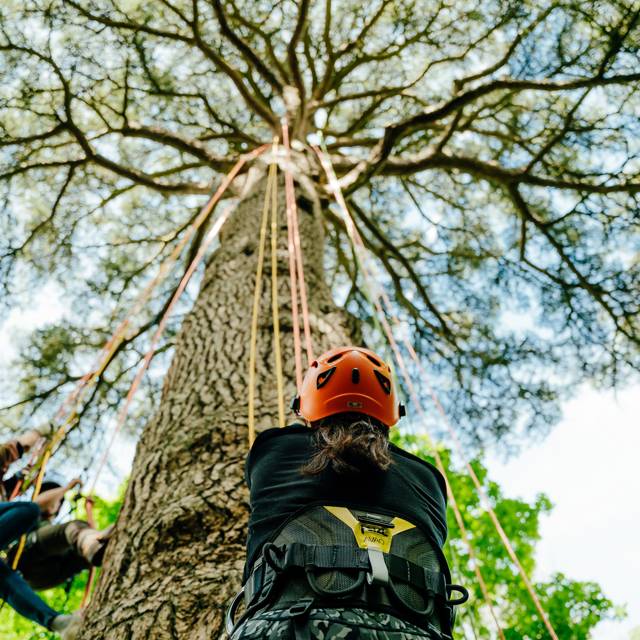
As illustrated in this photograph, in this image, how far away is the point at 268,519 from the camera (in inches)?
57.4

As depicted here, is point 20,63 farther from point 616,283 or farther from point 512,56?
point 616,283

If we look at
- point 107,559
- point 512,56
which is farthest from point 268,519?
point 512,56

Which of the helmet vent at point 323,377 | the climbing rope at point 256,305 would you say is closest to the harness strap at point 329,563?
the helmet vent at point 323,377

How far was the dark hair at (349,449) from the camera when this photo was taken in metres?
1.51

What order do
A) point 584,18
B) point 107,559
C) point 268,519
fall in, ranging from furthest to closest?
point 584,18
point 107,559
point 268,519

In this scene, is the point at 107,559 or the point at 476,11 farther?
the point at 476,11

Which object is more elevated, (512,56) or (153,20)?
(153,20)

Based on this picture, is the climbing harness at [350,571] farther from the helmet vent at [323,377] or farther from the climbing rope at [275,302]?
the climbing rope at [275,302]

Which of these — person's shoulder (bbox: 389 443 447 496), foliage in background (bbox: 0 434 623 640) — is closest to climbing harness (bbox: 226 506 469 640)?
person's shoulder (bbox: 389 443 447 496)

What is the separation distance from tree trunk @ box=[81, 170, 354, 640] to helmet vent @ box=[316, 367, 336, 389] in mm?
534

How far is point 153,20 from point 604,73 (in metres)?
3.76

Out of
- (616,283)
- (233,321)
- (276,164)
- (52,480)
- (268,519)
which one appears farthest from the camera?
(616,283)

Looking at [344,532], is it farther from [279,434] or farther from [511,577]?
[511,577]

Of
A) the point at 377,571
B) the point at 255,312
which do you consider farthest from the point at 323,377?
the point at 255,312
